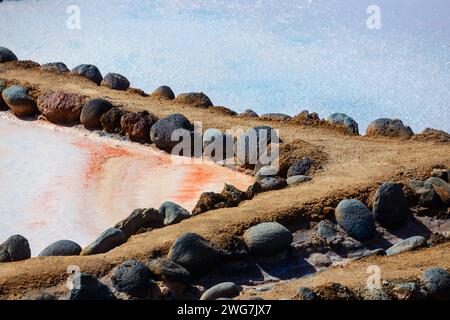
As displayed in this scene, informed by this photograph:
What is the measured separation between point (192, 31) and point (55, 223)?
17.4 feet

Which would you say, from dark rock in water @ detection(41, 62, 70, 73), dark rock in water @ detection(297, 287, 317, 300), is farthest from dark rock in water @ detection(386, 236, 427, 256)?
dark rock in water @ detection(41, 62, 70, 73)

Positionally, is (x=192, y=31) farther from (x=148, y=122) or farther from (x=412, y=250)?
(x=412, y=250)

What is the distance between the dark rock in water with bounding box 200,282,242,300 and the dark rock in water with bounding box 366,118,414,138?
8.81 feet

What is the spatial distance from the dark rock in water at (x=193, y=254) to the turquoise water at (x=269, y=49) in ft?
12.8

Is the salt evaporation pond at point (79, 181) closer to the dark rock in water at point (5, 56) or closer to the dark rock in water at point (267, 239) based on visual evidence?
the dark rock in water at point (267, 239)

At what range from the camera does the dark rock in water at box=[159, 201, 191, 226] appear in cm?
515

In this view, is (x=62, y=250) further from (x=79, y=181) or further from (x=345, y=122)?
(x=345, y=122)

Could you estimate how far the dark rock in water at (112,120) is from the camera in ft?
22.8

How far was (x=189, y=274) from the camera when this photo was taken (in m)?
4.49

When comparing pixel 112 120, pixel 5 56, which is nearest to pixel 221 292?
pixel 112 120

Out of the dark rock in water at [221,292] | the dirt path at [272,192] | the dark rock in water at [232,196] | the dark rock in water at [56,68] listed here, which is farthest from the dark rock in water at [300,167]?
the dark rock in water at [56,68]

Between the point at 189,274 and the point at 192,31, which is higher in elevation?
the point at 192,31

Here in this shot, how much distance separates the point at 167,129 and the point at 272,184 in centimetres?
128
